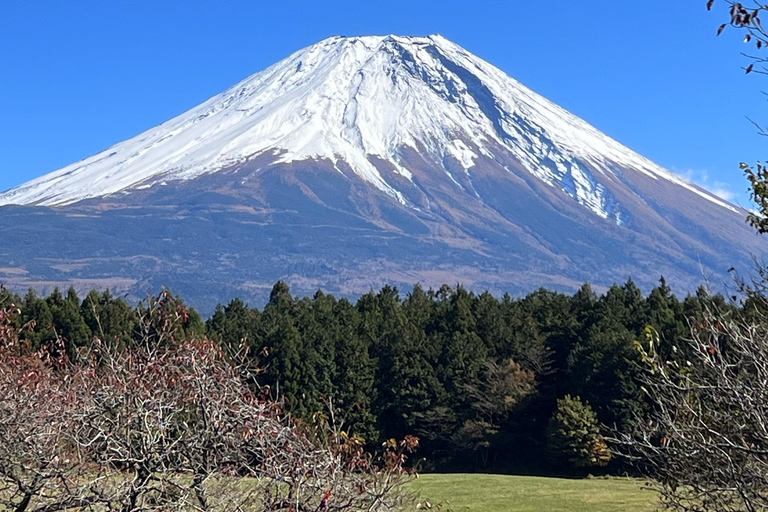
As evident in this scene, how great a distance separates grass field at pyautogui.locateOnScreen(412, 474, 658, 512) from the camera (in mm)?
24812

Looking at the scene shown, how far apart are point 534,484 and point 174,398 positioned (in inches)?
1057

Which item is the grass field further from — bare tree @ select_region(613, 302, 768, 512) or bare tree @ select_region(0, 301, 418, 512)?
bare tree @ select_region(0, 301, 418, 512)

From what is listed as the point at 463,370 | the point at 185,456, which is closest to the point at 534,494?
the point at 463,370

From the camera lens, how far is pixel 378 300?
54.3m

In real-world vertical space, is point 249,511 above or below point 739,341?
below

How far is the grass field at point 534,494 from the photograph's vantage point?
24812 millimetres

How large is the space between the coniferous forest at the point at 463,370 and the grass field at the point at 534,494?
465cm

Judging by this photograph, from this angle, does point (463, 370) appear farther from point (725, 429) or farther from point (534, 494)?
point (725, 429)

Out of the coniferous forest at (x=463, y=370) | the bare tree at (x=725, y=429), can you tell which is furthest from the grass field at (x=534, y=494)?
the bare tree at (x=725, y=429)

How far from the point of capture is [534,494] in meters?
28.6

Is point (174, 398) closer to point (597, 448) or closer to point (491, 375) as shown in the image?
point (597, 448)

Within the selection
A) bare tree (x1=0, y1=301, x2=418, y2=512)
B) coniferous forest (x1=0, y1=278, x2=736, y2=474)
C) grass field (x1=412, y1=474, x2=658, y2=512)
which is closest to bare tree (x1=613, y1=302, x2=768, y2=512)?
bare tree (x1=0, y1=301, x2=418, y2=512)

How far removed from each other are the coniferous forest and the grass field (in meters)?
4.65

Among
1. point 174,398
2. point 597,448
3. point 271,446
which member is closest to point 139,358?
point 174,398
